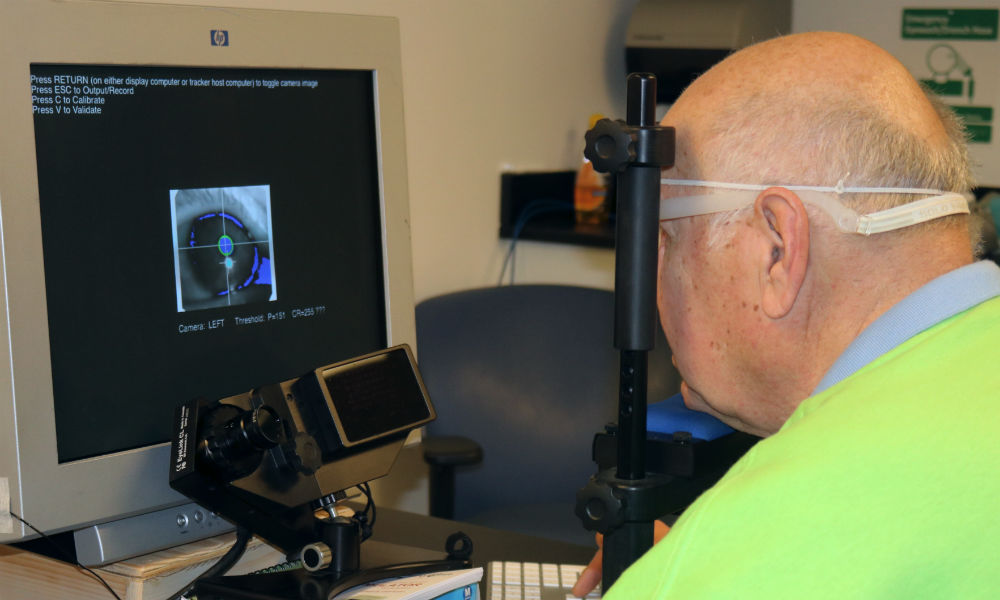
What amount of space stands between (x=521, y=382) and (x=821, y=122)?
4.63ft

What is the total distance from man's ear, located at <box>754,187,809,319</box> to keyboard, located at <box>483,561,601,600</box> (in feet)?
1.37

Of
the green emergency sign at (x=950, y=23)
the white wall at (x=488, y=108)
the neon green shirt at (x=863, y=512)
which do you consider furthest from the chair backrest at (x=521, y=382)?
the neon green shirt at (x=863, y=512)

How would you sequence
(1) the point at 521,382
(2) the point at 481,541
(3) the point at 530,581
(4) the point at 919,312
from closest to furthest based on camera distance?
(4) the point at 919,312
(3) the point at 530,581
(2) the point at 481,541
(1) the point at 521,382

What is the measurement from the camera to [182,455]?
948 mm

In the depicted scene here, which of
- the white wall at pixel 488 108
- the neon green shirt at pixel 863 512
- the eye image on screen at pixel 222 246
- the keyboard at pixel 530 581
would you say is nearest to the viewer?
the neon green shirt at pixel 863 512

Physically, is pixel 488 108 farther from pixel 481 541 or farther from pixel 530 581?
pixel 530 581

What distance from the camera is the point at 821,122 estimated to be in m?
0.84

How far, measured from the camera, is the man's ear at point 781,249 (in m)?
0.85

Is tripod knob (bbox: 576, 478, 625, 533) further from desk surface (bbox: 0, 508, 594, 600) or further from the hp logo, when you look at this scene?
the hp logo

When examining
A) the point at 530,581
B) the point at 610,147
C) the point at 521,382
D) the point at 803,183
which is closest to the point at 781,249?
the point at 803,183

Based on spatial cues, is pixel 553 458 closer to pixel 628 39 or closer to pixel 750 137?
pixel 628 39

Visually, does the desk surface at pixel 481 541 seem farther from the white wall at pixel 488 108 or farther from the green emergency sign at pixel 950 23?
the green emergency sign at pixel 950 23

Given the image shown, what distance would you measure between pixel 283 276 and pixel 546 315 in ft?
3.95

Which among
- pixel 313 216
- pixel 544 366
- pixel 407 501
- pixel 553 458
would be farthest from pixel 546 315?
pixel 313 216
